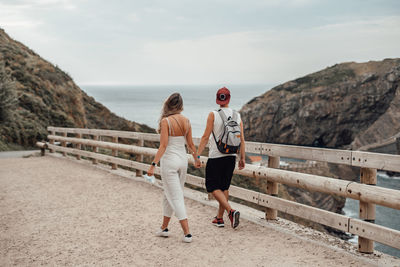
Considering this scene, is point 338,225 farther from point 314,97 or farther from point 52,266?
point 314,97

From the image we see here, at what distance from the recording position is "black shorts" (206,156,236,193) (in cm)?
571

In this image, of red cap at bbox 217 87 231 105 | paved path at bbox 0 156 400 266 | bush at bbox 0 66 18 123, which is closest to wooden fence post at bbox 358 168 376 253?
paved path at bbox 0 156 400 266

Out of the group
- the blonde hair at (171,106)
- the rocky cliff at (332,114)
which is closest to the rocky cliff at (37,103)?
the blonde hair at (171,106)

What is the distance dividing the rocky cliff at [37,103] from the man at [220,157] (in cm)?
1368

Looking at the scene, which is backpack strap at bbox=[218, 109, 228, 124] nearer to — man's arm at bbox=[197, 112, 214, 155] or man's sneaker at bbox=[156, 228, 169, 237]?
man's arm at bbox=[197, 112, 214, 155]

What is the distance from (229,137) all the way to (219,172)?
610 millimetres

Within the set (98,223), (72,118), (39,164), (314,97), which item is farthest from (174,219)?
(314,97)

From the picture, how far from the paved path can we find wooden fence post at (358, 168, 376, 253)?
166 mm

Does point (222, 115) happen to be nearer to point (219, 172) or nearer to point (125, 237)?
point (219, 172)

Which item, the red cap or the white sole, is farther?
the red cap

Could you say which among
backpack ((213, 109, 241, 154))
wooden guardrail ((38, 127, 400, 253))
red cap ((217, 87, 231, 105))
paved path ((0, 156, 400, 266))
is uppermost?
red cap ((217, 87, 231, 105))

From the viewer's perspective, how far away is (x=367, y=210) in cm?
486

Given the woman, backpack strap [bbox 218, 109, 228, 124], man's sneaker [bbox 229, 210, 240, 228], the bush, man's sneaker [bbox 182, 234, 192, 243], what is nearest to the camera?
the woman

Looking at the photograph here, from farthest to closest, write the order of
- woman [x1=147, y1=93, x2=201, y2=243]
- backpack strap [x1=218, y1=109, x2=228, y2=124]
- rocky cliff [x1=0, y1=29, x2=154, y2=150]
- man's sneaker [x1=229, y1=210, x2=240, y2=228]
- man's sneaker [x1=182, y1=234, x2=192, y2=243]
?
rocky cliff [x1=0, y1=29, x2=154, y2=150] → man's sneaker [x1=229, y1=210, x2=240, y2=228] → backpack strap [x1=218, y1=109, x2=228, y2=124] → man's sneaker [x1=182, y1=234, x2=192, y2=243] → woman [x1=147, y1=93, x2=201, y2=243]
